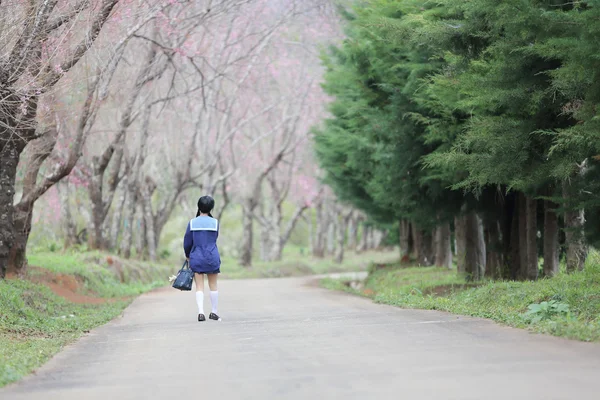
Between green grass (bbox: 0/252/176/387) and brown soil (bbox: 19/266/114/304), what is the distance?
0.18 meters

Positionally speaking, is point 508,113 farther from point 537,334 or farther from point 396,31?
point 537,334

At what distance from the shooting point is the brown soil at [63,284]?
2098 centimetres

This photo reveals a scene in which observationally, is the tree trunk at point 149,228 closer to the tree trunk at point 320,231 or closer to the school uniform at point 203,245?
the tree trunk at point 320,231

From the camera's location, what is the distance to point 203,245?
13641 millimetres

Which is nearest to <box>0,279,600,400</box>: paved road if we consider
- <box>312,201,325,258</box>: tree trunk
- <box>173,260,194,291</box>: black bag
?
<box>173,260,194,291</box>: black bag

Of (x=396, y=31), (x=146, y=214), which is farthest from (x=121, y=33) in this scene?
(x=146, y=214)

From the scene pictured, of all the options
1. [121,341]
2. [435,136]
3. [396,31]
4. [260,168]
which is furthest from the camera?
[260,168]

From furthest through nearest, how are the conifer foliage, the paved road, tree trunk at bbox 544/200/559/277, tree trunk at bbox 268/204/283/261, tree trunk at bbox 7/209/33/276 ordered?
tree trunk at bbox 268/204/283/261 → tree trunk at bbox 7/209/33/276 → tree trunk at bbox 544/200/559/277 → the conifer foliage → the paved road

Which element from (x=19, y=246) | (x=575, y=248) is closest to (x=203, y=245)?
(x=575, y=248)

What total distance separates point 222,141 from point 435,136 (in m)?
23.0

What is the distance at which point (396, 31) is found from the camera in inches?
580

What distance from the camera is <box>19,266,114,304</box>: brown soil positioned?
21.0m

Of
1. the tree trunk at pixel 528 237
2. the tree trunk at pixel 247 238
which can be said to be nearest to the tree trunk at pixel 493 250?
the tree trunk at pixel 528 237

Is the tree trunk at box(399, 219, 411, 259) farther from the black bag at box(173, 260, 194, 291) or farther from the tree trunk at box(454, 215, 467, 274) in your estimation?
the black bag at box(173, 260, 194, 291)
